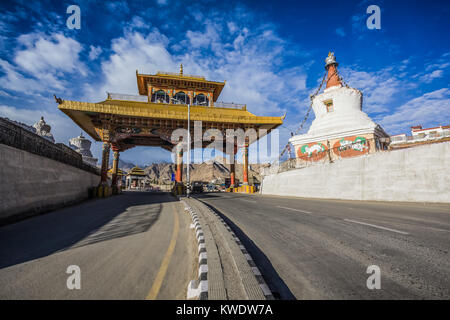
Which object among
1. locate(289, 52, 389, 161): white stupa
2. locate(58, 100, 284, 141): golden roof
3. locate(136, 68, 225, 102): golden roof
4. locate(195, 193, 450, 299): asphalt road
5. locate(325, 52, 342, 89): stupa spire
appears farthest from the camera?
locate(136, 68, 225, 102): golden roof

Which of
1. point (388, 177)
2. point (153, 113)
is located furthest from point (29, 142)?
point (388, 177)

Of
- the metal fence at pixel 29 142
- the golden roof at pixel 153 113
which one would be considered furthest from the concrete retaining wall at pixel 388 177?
the metal fence at pixel 29 142

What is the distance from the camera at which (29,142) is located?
23.9ft

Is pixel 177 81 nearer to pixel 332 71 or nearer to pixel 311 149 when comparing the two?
pixel 311 149

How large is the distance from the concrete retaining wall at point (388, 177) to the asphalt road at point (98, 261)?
11.2m

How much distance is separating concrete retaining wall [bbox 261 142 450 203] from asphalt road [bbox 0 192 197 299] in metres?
11.2

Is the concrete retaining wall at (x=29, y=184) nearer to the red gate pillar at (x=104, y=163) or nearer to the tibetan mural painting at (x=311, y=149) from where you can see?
the red gate pillar at (x=104, y=163)

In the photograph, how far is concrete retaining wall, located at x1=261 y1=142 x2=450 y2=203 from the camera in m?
8.59

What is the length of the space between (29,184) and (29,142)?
1641 mm

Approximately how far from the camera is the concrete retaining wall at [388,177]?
8.59m

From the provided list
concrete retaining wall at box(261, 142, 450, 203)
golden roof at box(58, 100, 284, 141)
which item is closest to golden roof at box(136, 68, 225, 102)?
golden roof at box(58, 100, 284, 141)

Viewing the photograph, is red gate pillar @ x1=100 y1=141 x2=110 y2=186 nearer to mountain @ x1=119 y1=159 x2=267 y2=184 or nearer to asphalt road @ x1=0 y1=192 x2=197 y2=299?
asphalt road @ x1=0 y1=192 x2=197 y2=299
